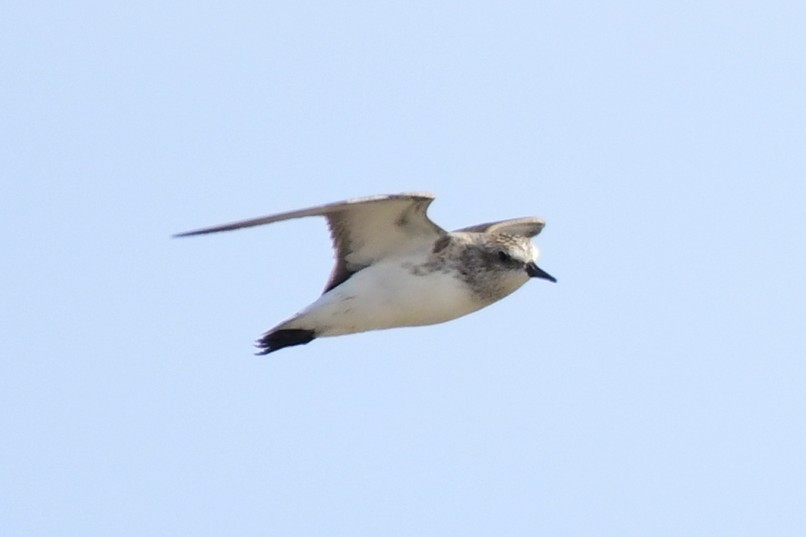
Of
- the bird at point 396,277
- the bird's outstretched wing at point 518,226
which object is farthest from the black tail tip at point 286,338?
the bird's outstretched wing at point 518,226

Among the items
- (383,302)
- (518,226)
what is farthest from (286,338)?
(518,226)

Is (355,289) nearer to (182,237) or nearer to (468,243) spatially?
(468,243)

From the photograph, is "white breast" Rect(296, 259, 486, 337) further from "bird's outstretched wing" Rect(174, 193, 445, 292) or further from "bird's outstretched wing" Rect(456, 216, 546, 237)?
"bird's outstretched wing" Rect(456, 216, 546, 237)

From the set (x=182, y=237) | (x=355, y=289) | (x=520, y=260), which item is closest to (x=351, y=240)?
→ (x=355, y=289)

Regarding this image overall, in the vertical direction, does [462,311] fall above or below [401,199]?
below

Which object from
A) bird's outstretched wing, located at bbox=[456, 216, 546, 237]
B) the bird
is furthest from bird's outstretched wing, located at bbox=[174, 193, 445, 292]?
bird's outstretched wing, located at bbox=[456, 216, 546, 237]

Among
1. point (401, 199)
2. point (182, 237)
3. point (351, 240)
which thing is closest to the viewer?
point (182, 237)
